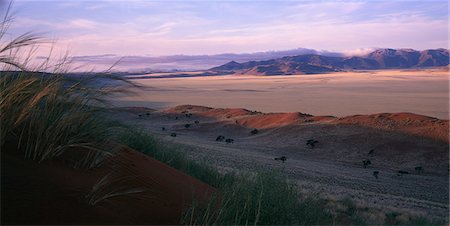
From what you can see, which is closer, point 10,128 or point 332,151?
point 10,128

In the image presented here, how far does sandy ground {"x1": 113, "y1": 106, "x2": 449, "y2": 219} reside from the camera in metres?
18.9

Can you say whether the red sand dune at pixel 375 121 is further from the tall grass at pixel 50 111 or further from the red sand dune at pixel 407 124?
the tall grass at pixel 50 111

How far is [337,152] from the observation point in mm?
33844

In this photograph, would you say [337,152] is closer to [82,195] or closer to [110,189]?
[110,189]

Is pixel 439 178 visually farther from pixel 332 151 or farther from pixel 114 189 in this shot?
pixel 114 189

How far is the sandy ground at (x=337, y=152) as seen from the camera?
18.9 meters

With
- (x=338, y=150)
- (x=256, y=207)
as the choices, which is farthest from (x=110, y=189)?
(x=338, y=150)

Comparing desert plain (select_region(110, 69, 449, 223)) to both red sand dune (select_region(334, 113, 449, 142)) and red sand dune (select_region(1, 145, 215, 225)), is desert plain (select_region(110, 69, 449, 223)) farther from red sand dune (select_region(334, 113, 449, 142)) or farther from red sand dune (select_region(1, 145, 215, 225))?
red sand dune (select_region(1, 145, 215, 225))

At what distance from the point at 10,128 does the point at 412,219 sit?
28.3 feet

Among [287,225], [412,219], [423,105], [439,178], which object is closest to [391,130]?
[439,178]

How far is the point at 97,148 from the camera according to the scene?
6.96 meters

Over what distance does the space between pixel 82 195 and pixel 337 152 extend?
2977 cm

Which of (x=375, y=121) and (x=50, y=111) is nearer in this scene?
(x=50, y=111)

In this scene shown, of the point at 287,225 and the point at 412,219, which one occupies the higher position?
the point at 287,225
